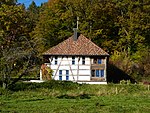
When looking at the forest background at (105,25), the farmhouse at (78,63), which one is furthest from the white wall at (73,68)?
the forest background at (105,25)

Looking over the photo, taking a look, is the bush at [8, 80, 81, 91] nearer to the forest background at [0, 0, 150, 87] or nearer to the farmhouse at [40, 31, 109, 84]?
the farmhouse at [40, 31, 109, 84]

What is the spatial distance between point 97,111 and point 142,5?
149 feet

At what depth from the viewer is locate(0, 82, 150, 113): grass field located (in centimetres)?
2547

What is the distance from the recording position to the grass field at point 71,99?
25.5 meters

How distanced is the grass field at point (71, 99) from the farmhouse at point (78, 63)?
33.4 ft

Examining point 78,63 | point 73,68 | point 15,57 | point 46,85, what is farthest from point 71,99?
point 73,68

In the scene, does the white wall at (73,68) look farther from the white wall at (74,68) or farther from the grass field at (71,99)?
the grass field at (71,99)

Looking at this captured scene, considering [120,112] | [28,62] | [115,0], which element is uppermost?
[115,0]

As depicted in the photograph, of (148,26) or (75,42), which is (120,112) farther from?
(148,26)

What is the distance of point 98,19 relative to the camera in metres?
68.4

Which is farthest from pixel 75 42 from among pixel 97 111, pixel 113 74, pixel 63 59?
pixel 97 111

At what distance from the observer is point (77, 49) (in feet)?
185

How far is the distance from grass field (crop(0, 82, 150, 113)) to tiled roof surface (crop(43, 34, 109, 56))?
36.3 feet

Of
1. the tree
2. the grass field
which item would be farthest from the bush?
the tree
